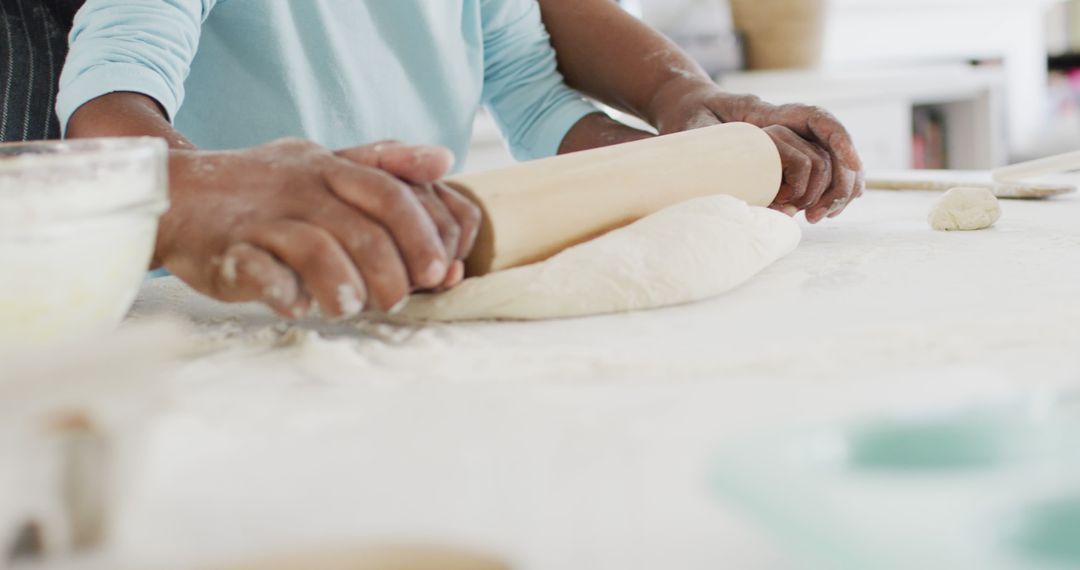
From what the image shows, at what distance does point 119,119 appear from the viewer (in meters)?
0.74

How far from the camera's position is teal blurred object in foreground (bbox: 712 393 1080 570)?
32cm

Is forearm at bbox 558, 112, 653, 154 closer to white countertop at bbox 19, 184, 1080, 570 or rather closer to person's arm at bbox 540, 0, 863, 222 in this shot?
person's arm at bbox 540, 0, 863, 222

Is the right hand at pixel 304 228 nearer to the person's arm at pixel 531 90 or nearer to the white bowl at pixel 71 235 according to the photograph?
the white bowl at pixel 71 235

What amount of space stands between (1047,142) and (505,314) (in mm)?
3671

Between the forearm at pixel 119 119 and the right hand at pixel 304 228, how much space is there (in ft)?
0.47

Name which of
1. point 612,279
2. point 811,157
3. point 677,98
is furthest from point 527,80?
point 612,279

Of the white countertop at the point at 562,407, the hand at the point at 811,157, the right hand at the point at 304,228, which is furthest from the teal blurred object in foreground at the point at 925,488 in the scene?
the hand at the point at 811,157

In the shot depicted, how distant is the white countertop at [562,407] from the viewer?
0.33 m

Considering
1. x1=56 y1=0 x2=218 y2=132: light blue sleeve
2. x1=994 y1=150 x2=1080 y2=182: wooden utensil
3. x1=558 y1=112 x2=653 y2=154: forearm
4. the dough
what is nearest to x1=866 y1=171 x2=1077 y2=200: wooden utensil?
x1=994 y1=150 x2=1080 y2=182: wooden utensil

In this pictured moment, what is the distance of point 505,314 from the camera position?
0.66 m

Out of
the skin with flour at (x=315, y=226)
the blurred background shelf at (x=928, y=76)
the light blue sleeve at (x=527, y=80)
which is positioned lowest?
the blurred background shelf at (x=928, y=76)

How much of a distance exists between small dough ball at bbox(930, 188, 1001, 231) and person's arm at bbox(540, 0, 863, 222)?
8 centimetres

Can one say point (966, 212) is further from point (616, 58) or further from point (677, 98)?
point (616, 58)

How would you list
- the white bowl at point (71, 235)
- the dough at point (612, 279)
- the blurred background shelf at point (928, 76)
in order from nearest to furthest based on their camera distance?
the white bowl at point (71, 235) < the dough at point (612, 279) < the blurred background shelf at point (928, 76)
